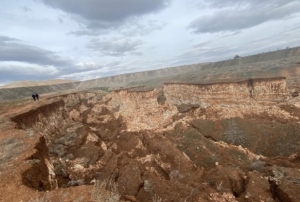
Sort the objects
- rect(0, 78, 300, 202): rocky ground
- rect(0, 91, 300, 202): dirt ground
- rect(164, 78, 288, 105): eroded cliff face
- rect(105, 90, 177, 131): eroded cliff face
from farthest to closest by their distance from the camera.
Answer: rect(164, 78, 288, 105): eroded cliff face → rect(105, 90, 177, 131): eroded cliff face → rect(0, 78, 300, 202): rocky ground → rect(0, 91, 300, 202): dirt ground

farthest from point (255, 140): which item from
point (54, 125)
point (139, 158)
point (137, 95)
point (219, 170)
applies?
point (137, 95)

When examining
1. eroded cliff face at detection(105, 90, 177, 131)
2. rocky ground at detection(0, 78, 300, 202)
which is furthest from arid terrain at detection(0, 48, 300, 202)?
eroded cliff face at detection(105, 90, 177, 131)

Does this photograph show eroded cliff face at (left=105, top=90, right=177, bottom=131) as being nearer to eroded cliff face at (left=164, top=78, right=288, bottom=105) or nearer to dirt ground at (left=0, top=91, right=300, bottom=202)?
dirt ground at (left=0, top=91, right=300, bottom=202)

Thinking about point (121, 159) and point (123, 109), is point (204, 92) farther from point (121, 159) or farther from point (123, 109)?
point (121, 159)

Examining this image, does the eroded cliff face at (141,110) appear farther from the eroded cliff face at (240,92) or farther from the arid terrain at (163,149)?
the eroded cliff face at (240,92)

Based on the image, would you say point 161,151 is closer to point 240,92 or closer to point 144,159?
point 144,159

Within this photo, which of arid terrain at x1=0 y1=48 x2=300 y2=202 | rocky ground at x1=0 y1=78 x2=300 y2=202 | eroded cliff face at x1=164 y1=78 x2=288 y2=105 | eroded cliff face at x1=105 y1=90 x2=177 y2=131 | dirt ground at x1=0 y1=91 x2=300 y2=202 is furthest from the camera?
eroded cliff face at x1=164 y1=78 x2=288 y2=105
